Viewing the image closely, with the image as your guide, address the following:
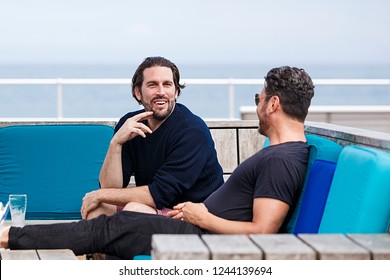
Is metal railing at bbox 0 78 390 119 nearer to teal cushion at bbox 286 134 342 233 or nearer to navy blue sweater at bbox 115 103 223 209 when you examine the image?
navy blue sweater at bbox 115 103 223 209

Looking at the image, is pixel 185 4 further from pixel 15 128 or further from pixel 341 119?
pixel 15 128

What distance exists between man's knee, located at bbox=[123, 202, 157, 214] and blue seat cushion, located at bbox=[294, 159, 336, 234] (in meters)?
1.00

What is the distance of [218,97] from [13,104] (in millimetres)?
11752

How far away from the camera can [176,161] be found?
4590 mm

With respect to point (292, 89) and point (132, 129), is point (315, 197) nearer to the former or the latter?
point (292, 89)

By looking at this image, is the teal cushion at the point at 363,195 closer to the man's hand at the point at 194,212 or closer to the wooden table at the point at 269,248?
the wooden table at the point at 269,248

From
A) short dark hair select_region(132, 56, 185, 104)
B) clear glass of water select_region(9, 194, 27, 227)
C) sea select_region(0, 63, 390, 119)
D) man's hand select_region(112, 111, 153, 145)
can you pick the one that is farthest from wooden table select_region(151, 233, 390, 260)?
sea select_region(0, 63, 390, 119)

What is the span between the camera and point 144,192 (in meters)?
4.61

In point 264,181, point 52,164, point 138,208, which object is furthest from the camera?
point 52,164

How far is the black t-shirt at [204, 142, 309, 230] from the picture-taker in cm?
359

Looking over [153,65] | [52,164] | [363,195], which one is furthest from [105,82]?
[363,195]

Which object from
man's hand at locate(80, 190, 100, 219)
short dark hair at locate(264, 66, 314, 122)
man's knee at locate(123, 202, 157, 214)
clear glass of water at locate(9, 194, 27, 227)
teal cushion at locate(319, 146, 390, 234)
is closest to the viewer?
teal cushion at locate(319, 146, 390, 234)

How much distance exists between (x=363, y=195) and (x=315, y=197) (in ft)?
1.44

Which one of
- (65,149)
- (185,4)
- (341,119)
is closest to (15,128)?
(65,149)
